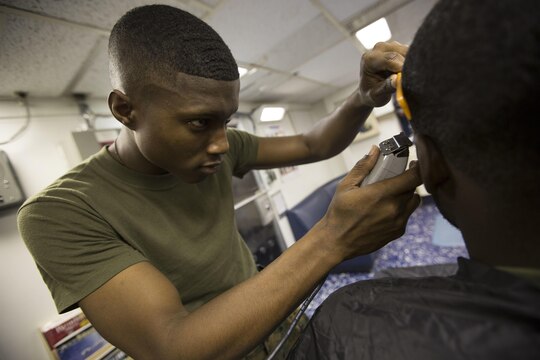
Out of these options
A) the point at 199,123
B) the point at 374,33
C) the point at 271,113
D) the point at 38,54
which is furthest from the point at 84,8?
the point at 271,113

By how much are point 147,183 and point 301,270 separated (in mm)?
579

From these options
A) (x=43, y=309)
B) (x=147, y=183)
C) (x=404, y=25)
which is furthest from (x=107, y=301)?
(x=404, y=25)

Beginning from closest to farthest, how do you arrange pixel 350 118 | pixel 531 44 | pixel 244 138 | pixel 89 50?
pixel 531 44 < pixel 350 118 < pixel 244 138 < pixel 89 50

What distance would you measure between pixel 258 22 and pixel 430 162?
1.55m

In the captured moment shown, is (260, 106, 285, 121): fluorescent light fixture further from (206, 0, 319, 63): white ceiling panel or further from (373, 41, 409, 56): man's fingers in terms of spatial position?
(373, 41, 409, 56): man's fingers

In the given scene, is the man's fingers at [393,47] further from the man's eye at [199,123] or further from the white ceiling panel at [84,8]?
the white ceiling panel at [84,8]

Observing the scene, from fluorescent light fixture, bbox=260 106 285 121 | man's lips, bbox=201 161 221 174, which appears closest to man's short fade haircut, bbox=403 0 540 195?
man's lips, bbox=201 161 221 174

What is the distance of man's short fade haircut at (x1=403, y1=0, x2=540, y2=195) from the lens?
1.17ft

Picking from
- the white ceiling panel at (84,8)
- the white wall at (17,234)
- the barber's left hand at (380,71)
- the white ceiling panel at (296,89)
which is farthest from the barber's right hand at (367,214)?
the white ceiling panel at (296,89)

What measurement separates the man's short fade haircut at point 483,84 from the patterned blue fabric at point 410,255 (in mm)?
2324

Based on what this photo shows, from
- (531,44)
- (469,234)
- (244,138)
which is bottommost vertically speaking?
Answer: (469,234)

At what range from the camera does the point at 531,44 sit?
35 cm

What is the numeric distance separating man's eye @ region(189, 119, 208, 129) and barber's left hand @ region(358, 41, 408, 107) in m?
0.51

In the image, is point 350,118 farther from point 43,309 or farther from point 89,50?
point 43,309
